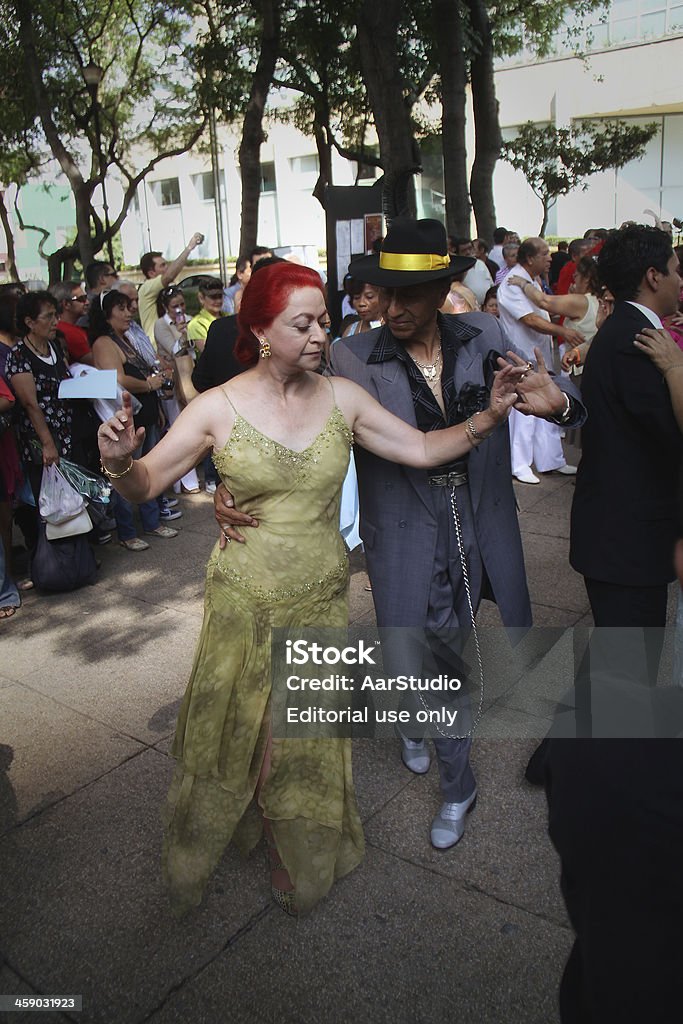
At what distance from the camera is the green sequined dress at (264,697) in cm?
274

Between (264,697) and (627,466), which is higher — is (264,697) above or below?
below

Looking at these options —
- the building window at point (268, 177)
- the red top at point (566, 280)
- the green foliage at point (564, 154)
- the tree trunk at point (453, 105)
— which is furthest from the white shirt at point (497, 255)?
the building window at point (268, 177)

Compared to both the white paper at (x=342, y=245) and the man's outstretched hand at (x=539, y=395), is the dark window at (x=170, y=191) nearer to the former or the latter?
the white paper at (x=342, y=245)

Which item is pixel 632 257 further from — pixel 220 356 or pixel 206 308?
pixel 206 308

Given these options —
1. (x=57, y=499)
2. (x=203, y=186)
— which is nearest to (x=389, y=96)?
(x=57, y=499)

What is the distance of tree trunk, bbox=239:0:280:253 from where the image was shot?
17062mm

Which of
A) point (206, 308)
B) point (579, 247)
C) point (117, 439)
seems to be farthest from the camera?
point (579, 247)

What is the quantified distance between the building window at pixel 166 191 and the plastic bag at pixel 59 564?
47200 millimetres

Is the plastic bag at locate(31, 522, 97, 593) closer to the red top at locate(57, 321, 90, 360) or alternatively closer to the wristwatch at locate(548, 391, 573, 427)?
the red top at locate(57, 321, 90, 360)

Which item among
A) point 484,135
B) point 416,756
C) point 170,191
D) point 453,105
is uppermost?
point 170,191

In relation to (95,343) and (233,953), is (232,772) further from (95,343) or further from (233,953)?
(95,343)

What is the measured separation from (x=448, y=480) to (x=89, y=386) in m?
3.28

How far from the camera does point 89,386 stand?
5652 millimetres

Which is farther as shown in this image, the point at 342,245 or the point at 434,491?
the point at 342,245
